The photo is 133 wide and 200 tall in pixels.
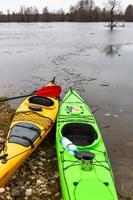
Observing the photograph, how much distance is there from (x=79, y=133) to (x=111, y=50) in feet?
61.9

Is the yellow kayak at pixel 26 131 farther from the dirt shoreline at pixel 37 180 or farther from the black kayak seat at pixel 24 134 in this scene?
the dirt shoreline at pixel 37 180

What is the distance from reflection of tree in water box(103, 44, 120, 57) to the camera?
966 inches

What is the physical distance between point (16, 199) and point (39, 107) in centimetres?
323

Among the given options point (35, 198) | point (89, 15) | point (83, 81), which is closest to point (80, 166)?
point (35, 198)

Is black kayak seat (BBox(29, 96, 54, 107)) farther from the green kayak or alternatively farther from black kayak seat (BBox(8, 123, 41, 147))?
black kayak seat (BBox(8, 123, 41, 147))

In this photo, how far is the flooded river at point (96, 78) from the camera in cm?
882

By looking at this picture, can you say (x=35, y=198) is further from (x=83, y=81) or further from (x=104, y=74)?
(x=104, y=74)

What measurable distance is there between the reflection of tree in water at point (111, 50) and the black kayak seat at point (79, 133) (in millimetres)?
16059

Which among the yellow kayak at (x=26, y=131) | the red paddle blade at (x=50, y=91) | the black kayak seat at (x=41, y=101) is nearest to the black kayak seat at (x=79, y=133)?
the yellow kayak at (x=26, y=131)

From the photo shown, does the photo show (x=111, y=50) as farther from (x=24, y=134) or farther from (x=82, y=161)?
(x=82, y=161)

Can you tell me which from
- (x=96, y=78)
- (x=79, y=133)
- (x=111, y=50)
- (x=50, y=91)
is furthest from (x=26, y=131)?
(x=111, y=50)

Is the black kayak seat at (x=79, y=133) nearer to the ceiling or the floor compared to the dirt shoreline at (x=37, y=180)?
nearer to the ceiling

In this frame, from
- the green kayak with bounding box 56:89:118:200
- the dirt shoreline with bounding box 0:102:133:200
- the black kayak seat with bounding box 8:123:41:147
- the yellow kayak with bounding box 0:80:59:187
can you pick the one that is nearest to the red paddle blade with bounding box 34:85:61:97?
the yellow kayak with bounding box 0:80:59:187

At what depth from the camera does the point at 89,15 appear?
76562 millimetres
